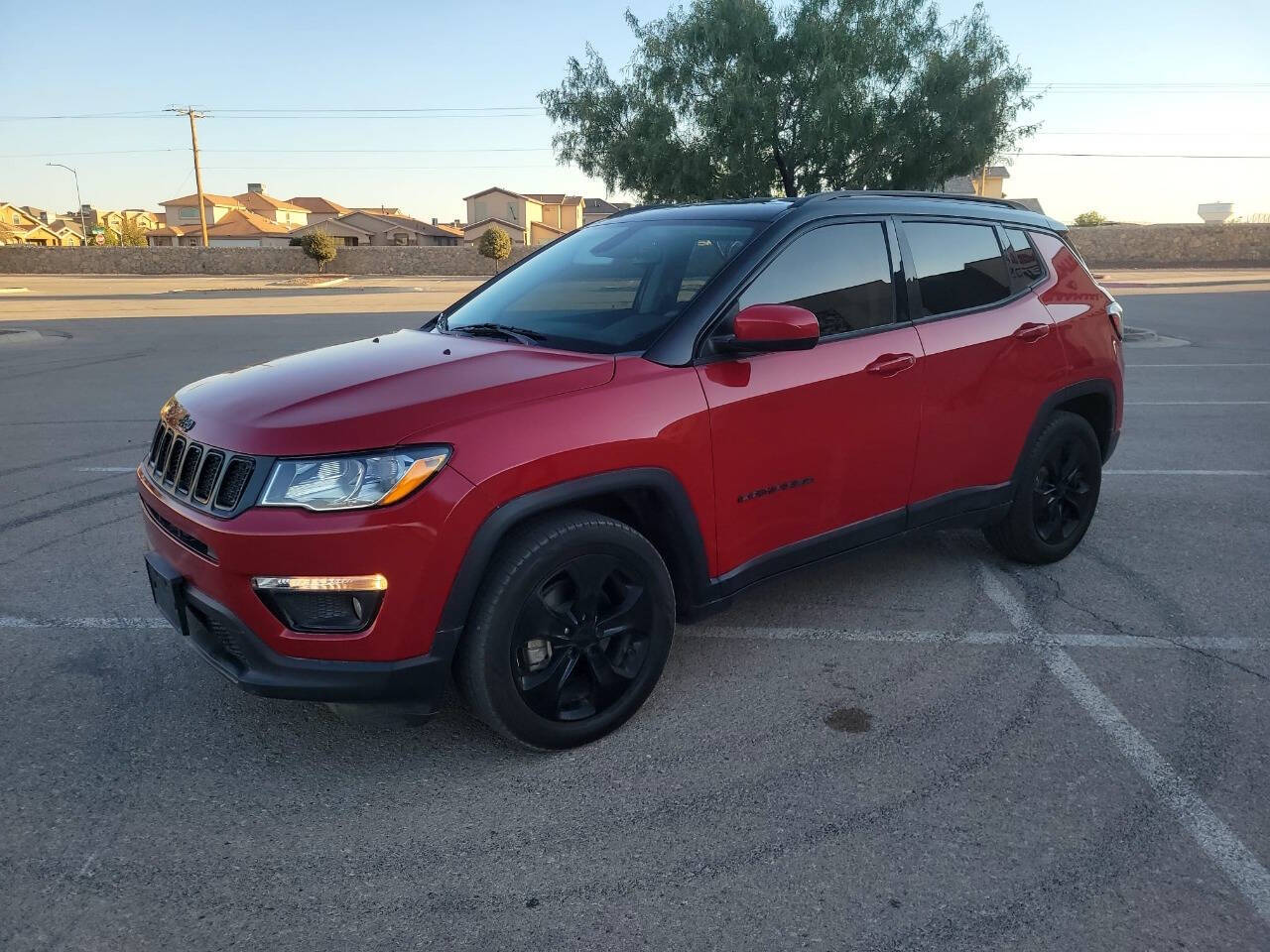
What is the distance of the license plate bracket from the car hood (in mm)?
444

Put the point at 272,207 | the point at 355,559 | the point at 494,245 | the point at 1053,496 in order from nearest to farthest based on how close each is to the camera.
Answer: the point at 355,559, the point at 1053,496, the point at 494,245, the point at 272,207

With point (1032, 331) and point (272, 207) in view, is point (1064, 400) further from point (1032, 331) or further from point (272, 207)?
point (272, 207)

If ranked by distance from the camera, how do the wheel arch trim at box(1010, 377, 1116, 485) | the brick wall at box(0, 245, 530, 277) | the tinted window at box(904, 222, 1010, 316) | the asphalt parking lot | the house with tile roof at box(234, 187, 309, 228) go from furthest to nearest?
the house with tile roof at box(234, 187, 309, 228) → the brick wall at box(0, 245, 530, 277) → the wheel arch trim at box(1010, 377, 1116, 485) → the tinted window at box(904, 222, 1010, 316) → the asphalt parking lot

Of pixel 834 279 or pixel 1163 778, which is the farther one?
pixel 834 279

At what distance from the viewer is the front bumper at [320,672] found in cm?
277

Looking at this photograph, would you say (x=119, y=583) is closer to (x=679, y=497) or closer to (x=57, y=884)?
(x=57, y=884)

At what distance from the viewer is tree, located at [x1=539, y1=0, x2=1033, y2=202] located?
24.9 meters

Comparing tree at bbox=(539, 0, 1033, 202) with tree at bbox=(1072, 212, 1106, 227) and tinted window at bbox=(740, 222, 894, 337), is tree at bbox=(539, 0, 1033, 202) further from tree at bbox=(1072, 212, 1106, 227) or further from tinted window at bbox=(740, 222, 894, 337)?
tree at bbox=(1072, 212, 1106, 227)

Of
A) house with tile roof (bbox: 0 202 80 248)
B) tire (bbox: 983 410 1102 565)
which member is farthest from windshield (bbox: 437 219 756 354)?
house with tile roof (bbox: 0 202 80 248)

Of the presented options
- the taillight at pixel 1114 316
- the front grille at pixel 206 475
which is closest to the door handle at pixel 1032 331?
the taillight at pixel 1114 316

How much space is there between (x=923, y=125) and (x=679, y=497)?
25154 millimetres

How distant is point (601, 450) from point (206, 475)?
120 centimetres

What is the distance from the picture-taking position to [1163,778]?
3008 millimetres

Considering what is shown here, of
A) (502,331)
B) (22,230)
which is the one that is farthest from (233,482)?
(22,230)
